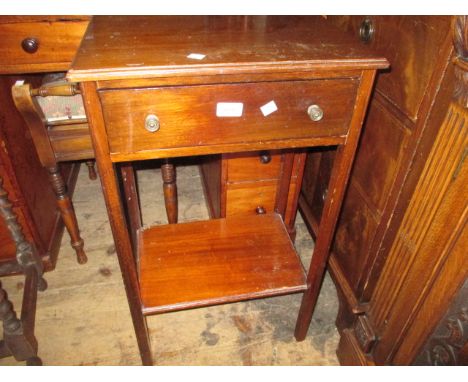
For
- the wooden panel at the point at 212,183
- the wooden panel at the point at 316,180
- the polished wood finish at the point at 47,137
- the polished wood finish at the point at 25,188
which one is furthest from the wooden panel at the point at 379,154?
the polished wood finish at the point at 25,188

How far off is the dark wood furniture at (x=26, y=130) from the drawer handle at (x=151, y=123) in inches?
24.7

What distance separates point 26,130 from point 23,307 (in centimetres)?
65

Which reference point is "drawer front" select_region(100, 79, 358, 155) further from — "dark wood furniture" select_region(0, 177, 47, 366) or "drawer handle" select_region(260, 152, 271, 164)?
"dark wood furniture" select_region(0, 177, 47, 366)

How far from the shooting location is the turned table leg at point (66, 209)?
1296mm

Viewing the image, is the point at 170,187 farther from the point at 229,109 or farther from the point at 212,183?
the point at 229,109

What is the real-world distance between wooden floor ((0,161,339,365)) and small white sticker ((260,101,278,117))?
890 mm

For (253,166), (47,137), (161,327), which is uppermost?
(47,137)

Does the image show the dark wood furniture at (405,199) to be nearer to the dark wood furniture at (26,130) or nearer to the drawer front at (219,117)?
the drawer front at (219,117)

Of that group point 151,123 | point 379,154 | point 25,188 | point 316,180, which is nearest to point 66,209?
point 25,188

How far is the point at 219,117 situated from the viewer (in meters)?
0.74

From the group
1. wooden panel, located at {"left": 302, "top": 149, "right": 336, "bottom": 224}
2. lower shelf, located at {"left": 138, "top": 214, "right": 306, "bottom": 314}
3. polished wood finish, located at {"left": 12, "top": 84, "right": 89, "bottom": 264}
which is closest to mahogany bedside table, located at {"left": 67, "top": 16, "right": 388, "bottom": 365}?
lower shelf, located at {"left": 138, "top": 214, "right": 306, "bottom": 314}

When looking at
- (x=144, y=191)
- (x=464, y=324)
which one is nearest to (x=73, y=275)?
(x=144, y=191)

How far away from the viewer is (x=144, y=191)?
197cm

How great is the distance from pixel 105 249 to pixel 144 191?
0.43 meters
